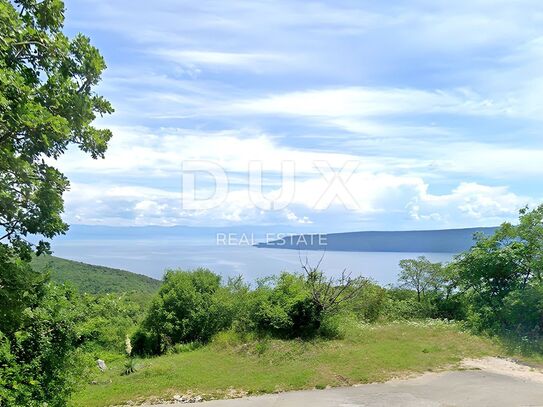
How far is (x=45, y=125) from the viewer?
5.83 m

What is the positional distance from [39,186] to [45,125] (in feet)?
3.96

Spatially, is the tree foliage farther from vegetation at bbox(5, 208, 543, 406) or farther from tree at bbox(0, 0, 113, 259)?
tree at bbox(0, 0, 113, 259)

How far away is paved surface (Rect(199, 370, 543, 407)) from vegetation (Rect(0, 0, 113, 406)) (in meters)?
4.65

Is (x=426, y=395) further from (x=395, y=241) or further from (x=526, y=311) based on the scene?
(x=395, y=241)

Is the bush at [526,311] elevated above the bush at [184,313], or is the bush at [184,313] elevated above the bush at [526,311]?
the bush at [526,311]

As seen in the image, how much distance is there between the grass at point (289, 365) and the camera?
475 inches

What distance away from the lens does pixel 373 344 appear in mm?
15859

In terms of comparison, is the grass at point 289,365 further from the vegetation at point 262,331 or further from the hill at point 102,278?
the hill at point 102,278

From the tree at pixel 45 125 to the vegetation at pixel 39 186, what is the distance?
14 mm

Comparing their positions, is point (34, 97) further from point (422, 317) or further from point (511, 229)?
point (422, 317)

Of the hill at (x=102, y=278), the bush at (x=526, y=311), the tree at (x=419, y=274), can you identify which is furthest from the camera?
the hill at (x=102, y=278)

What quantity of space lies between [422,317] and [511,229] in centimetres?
991

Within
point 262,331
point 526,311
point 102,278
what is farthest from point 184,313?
point 102,278

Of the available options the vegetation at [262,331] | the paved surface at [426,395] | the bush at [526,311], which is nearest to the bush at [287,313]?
the vegetation at [262,331]
